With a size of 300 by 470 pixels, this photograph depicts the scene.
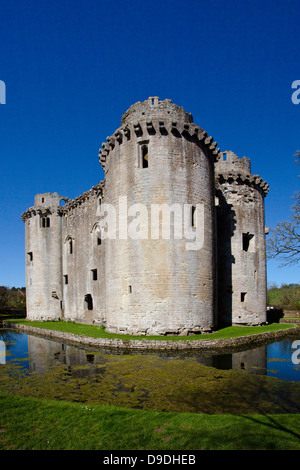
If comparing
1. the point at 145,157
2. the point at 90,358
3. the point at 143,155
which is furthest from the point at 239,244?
the point at 90,358

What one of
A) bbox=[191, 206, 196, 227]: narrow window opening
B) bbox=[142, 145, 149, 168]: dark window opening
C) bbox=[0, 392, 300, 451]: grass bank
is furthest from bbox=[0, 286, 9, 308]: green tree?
bbox=[0, 392, 300, 451]: grass bank

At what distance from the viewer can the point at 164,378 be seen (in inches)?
384

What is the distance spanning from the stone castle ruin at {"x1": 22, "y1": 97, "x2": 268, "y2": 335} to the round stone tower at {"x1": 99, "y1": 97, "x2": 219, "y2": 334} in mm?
53

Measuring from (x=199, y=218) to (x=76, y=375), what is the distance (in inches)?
A: 431

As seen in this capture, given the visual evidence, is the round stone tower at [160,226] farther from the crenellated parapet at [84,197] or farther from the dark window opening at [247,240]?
the dark window opening at [247,240]

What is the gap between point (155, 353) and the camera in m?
13.8

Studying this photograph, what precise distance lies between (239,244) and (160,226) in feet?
27.8

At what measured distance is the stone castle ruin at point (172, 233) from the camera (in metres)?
17.2

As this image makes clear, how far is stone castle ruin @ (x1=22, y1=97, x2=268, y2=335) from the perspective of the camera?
1717 centimetres

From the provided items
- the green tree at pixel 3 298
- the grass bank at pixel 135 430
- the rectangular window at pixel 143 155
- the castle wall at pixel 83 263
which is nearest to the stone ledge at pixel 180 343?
the castle wall at pixel 83 263

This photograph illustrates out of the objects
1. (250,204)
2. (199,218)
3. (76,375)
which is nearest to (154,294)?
(199,218)

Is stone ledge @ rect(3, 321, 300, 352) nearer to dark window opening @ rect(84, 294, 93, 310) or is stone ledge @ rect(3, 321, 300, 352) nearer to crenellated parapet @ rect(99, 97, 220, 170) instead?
dark window opening @ rect(84, 294, 93, 310)

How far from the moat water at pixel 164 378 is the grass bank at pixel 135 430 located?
0.99 m
